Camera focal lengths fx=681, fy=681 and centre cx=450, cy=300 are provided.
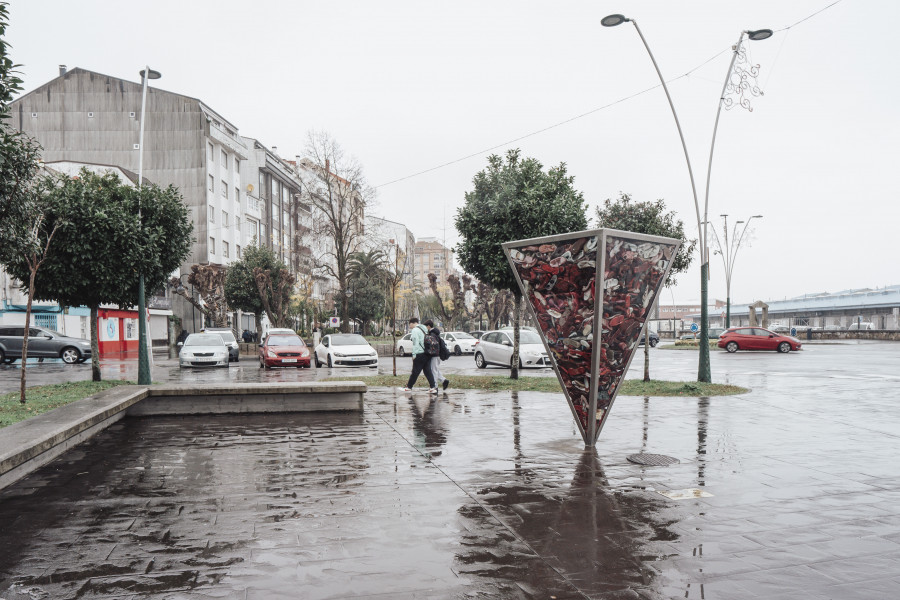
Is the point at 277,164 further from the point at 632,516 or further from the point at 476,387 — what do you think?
the point at 632,516

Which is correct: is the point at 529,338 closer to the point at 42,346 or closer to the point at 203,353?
the point at 203,353

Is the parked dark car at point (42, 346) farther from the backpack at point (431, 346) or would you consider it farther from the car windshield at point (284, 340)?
the backpack at point (431, 346)

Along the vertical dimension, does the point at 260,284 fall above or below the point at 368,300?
above

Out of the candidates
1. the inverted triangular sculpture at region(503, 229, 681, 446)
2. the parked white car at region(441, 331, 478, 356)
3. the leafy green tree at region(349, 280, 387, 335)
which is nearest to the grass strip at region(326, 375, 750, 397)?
the inverted triangular sculpture at region(503, 229, 681, 446)

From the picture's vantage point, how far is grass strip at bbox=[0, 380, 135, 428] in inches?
380

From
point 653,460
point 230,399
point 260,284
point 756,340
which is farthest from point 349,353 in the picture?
point 756,340

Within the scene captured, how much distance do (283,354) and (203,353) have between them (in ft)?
10.7

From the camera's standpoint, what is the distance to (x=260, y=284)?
4122 centimetres

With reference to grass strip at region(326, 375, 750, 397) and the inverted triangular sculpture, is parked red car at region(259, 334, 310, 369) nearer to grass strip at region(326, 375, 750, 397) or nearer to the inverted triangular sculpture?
grass strip at region(326, 375, 750, 397)

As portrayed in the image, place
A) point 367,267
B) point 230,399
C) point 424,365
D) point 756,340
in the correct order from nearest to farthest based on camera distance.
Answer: point 230,399
point 424,365
point 756,340
point 367,267

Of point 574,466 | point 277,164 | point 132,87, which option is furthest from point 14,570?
point 277,164

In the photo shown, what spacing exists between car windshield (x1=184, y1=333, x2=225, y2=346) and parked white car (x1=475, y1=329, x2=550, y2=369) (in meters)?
10.2

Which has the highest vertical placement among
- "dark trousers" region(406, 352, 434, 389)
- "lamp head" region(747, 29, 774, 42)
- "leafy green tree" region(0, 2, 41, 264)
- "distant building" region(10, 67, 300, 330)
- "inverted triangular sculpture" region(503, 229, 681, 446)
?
"distant building" region(10, 67, 300, 330)

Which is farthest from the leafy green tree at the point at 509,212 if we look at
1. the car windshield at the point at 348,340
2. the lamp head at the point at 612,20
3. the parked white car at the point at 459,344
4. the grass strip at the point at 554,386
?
the parked white car at the point at 459,344
